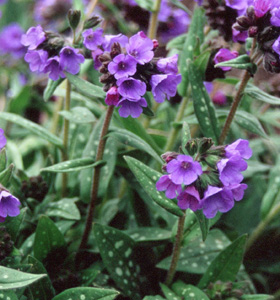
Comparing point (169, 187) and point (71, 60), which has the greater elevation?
point (71, 60)

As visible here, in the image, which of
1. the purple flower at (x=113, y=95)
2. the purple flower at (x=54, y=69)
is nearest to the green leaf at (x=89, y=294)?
the purple flower at (x=113, y=95)

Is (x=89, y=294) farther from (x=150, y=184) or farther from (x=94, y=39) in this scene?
(x=94, y=39)

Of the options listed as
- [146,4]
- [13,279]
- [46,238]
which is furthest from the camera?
[146,4]

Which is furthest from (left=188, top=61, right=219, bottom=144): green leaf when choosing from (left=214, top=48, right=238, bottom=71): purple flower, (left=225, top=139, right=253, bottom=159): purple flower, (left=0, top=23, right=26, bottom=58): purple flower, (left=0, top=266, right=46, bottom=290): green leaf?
(left=0, top=23, right=26, bottom=58): purple flower

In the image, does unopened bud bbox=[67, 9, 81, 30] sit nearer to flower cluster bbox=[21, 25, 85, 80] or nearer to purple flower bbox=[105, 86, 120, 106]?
flower cluster bbox=[21, 25, 85, 80]

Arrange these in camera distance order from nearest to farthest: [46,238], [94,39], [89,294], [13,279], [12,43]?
1. [13,279]
2. [89,294]
3. [94,39]
4. [46,238]
5. [12,43]

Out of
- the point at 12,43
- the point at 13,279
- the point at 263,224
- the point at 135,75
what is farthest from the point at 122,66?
the point at 12,43

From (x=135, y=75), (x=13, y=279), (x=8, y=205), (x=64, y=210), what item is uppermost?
(x=135, y=75)
